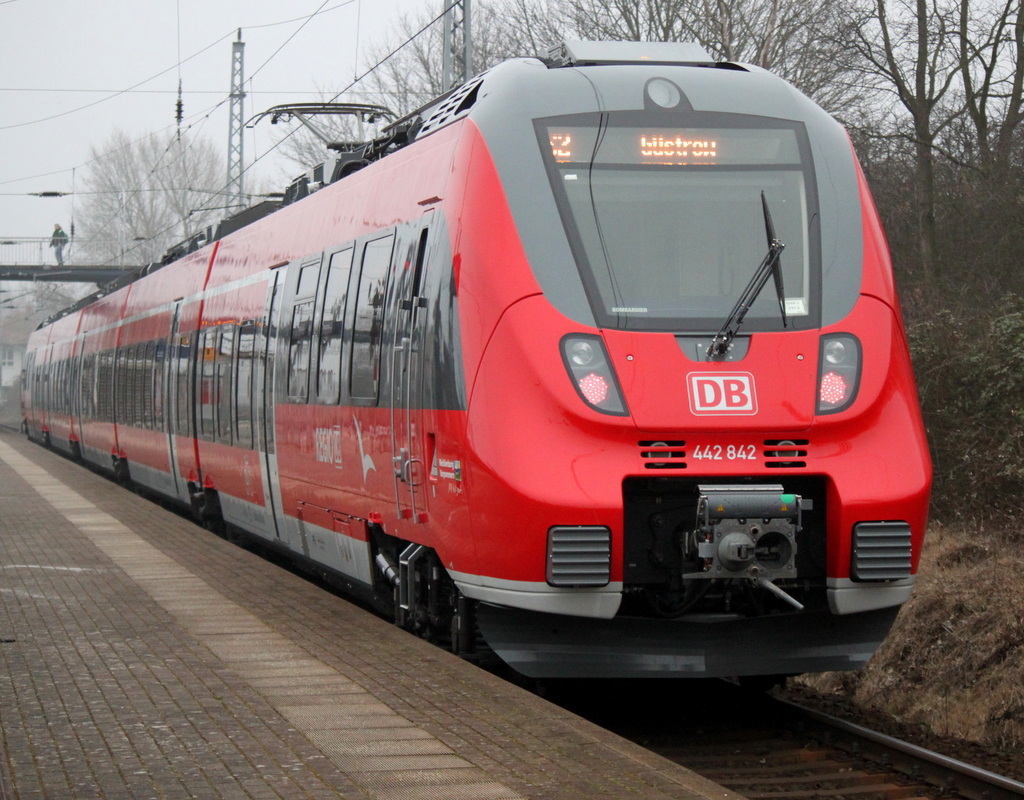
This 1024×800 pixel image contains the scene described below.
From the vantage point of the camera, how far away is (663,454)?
6754 millimetres

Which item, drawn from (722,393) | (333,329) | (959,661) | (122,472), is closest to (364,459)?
(333,329)

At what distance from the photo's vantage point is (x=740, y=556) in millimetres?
6539

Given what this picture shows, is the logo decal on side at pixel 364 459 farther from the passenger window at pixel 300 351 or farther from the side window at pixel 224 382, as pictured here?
the side window at pixel 224 382

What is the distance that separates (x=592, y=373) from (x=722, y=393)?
66cm

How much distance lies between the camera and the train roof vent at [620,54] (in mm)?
8133

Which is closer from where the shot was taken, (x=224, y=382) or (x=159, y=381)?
(x=224, y=382)

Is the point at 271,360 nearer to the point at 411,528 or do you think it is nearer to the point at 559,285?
the point at 411,528

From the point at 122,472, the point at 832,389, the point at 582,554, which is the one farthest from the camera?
the point at 122,472

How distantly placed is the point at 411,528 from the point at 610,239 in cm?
211

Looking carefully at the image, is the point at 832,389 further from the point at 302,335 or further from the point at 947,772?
the point at 302,335

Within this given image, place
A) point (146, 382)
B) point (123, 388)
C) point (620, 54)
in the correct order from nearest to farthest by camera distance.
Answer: point (620, 54)
point (146, 382)
point (123, 388)

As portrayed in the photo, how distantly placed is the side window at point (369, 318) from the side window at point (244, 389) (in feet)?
11.8

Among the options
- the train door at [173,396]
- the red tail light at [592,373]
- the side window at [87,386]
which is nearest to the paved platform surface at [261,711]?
the red tail light at [592,373]

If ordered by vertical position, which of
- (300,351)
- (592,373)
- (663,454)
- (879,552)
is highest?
(300,351)
